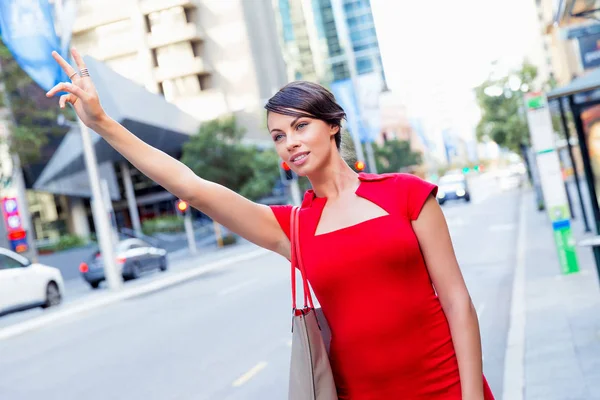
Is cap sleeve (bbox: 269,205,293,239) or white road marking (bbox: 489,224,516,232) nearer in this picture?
cap sleeve (bbox: 269,205,293,239)

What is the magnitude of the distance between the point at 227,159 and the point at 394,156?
96.1 ft

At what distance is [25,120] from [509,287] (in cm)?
2719

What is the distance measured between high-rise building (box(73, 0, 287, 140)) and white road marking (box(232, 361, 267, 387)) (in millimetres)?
57706

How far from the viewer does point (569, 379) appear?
629 centimetres

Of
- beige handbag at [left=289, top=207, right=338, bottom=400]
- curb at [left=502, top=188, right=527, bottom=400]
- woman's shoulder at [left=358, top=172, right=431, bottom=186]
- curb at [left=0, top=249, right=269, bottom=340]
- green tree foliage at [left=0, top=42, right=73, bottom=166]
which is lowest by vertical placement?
curb at [left=502, top=188, right=527, bottom=400]

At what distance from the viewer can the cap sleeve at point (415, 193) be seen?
2.20m

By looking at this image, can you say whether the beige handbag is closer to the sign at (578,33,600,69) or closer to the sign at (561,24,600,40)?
the sign at (561,24,600,40)

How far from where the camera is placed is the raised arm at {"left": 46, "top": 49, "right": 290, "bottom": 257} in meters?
2.28

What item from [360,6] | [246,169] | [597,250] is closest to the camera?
[597,250]

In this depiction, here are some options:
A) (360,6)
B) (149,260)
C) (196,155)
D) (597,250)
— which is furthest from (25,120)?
(360,6)

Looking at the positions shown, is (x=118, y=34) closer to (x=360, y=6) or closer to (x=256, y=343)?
(x=256, y=343)

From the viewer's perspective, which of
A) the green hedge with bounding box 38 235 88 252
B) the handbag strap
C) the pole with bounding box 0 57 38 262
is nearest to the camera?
the handbag strap

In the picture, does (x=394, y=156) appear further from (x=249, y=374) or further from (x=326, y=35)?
(x=249, y=374)

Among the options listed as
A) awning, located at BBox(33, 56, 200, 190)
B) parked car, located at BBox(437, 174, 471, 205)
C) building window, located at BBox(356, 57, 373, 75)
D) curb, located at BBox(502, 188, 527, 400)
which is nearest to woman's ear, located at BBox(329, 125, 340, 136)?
curb, located at BBox(502, 188, 527, 400)
